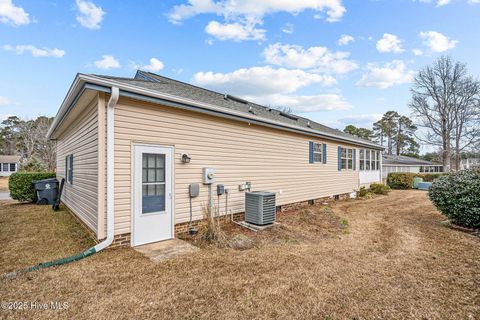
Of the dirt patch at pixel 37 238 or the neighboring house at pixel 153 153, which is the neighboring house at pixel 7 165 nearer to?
the dirt patch at pixel 37 238

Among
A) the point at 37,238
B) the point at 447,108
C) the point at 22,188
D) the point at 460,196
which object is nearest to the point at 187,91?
the point at 37,238

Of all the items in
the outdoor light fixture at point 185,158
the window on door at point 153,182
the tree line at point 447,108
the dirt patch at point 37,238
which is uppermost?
the tree line at point 447,108

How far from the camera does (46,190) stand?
31.2 feet

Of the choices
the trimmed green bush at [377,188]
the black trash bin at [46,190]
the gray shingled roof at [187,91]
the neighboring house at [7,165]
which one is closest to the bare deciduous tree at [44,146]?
the neighboring house at [7,165]

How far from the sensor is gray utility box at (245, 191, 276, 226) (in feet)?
19.9

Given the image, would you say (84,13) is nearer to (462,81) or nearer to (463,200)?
(463,200)

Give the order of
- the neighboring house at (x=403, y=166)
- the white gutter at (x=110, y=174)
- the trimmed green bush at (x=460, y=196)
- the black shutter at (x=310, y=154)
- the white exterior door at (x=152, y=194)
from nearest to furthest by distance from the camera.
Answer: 1. the white gutter at (x=110, y=174)
2. the white exterior door at (x=152, y=194)
3. the trimmed green bush at (x=460, y=196)
4. the black shutter at (x=310, y=154)
5. the neighboring house at (x=403, y=166)

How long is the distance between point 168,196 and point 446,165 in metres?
29.2

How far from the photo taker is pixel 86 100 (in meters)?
4.97

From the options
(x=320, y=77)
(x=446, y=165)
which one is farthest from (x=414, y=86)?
(x=320, y=77)

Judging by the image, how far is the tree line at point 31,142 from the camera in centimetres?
2390

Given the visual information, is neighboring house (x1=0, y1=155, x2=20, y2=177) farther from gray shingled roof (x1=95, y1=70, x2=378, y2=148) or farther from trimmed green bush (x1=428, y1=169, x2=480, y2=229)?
trimmed green bush (x1=428, y1=169, x2=480, y2=229)

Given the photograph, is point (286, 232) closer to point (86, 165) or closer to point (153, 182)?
point (153, 182)

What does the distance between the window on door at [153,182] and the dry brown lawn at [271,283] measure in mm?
966
